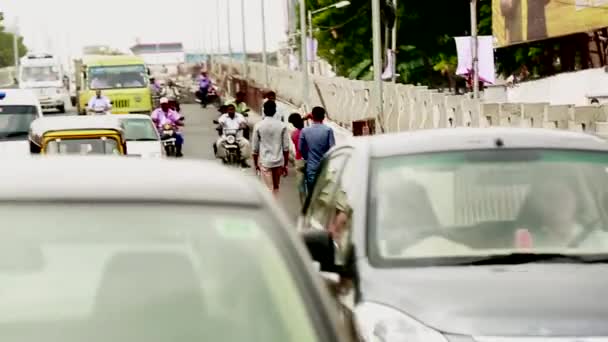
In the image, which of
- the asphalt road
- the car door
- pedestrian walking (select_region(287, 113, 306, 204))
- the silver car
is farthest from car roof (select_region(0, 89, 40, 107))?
the silver car

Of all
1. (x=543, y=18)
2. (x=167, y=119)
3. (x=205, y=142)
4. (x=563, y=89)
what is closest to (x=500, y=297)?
(x=167, y=119)

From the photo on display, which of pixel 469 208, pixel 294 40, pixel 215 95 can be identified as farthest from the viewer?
pixel 294 40

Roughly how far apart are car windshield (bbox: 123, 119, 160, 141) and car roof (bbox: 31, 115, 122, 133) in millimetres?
5510

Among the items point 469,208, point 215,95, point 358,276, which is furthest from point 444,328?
point 215,95

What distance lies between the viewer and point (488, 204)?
7.81 m

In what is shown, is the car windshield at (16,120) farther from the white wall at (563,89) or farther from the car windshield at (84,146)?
the white wall at (563,89)

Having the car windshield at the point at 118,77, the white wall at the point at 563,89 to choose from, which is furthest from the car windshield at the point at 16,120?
the white wall at the point at 563,89

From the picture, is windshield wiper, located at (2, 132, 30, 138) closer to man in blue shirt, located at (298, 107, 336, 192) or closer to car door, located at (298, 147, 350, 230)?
man in blue shirt, located at (298, 107, 336, 192)

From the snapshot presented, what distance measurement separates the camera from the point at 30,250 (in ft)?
13.5

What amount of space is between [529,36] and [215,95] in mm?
22718

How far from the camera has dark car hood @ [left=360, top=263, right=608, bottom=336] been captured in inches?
261

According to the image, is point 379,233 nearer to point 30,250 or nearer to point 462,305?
point 462,305

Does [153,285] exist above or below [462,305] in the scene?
above

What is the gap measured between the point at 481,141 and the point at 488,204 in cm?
36
